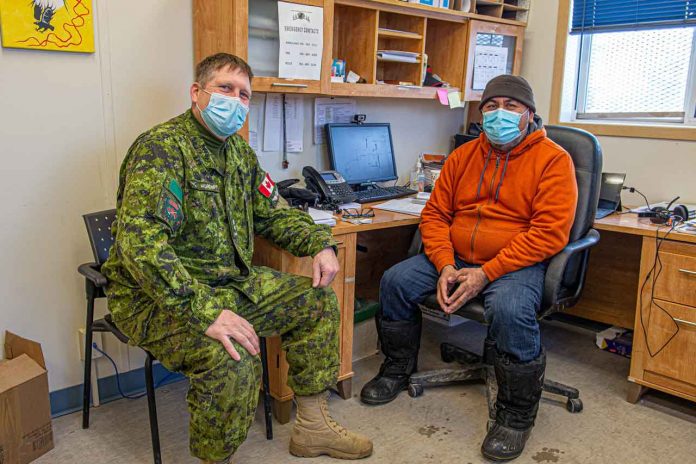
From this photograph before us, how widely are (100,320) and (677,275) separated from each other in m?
2.00

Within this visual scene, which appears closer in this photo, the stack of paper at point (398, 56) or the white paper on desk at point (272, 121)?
the white paper on desk at point (272, 121)

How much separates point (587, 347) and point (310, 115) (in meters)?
1.69

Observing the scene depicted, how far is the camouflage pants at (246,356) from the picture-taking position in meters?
1.64

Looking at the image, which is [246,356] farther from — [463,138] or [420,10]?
[463,138]

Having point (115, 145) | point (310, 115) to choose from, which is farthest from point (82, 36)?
point (310, 115)

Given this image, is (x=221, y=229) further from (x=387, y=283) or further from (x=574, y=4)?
(x=574, y=4)

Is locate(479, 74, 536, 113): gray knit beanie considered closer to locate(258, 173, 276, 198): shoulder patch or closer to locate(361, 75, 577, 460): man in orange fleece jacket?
locate(361, 75, 577, 460): man in orange fleece jacket

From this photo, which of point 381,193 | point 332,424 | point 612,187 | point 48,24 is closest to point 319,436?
point 332,424

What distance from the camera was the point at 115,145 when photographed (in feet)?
7.21

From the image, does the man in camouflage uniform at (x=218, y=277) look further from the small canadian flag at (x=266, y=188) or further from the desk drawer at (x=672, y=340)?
the desk drawer at (x=672, y=340)

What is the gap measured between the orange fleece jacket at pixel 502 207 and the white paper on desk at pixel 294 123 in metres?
0.65

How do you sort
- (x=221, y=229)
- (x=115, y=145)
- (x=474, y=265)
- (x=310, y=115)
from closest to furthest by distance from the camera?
1. (x=221, y=229)
2. (x=115, y=145)
3. (x=474, y=265)
4. (x=310, y=115)

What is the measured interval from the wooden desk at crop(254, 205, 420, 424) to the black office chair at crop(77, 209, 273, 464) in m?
0.05

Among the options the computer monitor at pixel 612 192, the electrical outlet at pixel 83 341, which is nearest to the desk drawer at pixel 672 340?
the computer monitor at pixel 612 192
